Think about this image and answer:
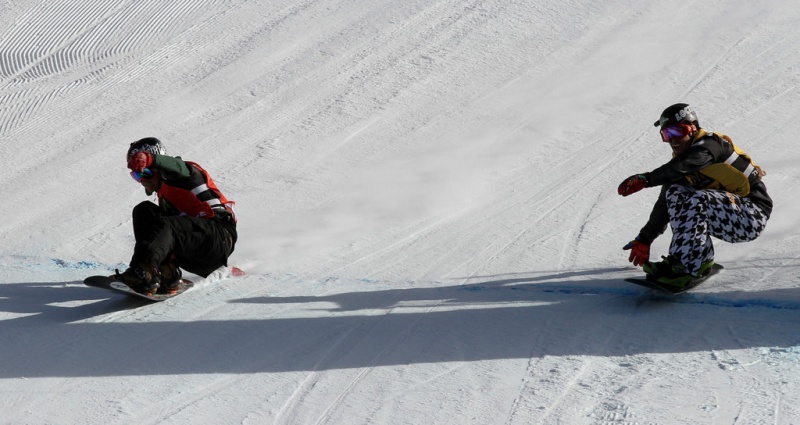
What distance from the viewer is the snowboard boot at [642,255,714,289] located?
548cm

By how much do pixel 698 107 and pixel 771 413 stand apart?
502cm

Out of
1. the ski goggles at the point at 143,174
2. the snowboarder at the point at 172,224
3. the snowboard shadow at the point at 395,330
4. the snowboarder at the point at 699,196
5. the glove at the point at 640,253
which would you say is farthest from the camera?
the glove at the point at 640,253

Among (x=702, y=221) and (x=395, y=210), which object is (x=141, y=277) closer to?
(x=395, y=210)

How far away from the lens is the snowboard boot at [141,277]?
215 inches

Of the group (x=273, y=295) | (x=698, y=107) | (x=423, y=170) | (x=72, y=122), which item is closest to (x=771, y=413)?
(x=273, y=295)

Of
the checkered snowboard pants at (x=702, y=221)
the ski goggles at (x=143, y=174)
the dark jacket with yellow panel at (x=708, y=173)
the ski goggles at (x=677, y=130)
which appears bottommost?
the checkered snowboard pants at (x=702, y=221)

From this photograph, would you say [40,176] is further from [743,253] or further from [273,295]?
[743,253]

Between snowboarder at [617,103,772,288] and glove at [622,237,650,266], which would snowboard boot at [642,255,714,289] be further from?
glove at [622,237,650,266]

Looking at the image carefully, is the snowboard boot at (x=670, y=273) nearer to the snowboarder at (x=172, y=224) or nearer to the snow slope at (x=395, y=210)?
the snow slope at (x=395, y=210)

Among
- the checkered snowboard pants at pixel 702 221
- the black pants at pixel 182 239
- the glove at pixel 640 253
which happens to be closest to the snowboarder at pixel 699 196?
the checkered snowboard pants at pixel 702 221

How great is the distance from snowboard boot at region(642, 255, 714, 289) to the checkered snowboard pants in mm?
30

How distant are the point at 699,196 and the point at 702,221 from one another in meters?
0.14

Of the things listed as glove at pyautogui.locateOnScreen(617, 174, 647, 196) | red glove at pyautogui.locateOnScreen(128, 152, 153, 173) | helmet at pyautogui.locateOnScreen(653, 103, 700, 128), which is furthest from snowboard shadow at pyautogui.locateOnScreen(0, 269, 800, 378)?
helmet at pyautogui.locateOnScreen(653, 103, 700, 128)

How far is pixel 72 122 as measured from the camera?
9.09 metres
